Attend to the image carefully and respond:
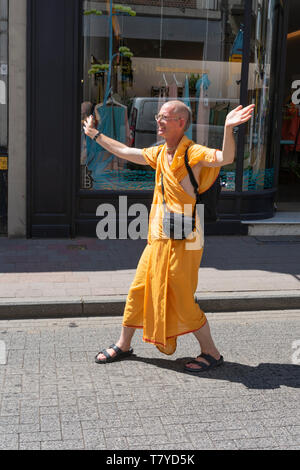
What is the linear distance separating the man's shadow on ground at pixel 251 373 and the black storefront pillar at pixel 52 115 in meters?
4.23

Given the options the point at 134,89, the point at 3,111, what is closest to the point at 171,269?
the point at 3,111

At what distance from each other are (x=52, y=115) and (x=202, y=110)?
7.41 feet

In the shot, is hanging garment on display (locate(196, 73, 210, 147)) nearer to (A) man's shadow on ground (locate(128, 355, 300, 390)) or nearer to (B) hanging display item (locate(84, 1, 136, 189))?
(B) hanging display item (locate(84, 1, 136, 189))

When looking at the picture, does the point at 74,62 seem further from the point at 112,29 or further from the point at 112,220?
the point at 112,220

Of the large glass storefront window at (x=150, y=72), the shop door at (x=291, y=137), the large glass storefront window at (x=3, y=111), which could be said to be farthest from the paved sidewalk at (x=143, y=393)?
the shop door at (x=291, y=137)

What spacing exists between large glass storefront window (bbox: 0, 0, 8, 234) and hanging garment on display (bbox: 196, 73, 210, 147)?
2.77 m

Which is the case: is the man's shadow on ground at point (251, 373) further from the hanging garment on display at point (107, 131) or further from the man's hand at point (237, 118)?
the hanging garment on display at point (107, 131)

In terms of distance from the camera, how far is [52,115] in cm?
880

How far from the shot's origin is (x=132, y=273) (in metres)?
7.28

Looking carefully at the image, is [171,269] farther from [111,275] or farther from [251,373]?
[111,275]

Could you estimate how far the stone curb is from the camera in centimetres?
615

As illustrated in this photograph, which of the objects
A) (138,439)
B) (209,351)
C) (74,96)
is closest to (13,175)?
(74,96)

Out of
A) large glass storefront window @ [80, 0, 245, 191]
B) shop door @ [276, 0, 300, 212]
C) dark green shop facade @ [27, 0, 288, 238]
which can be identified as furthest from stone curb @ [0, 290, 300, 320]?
shop door @ [276, 0, 300, 212]
